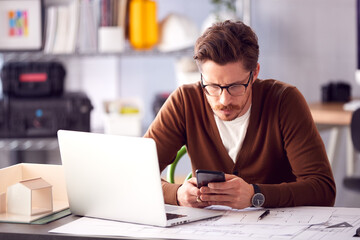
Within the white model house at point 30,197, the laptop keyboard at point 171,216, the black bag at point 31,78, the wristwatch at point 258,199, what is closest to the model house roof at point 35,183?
the white model house at point 30,197

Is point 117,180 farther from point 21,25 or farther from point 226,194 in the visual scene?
point 21,25

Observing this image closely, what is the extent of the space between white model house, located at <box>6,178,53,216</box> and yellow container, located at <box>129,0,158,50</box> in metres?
Answer: 2.00

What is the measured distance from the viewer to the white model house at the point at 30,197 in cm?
159

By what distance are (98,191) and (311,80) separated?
2.94 metres

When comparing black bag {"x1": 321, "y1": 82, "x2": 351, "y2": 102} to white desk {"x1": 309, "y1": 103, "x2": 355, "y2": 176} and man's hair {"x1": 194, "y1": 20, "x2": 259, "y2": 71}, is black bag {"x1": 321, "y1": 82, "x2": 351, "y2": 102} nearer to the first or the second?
white desk {"x1": 309, "y1": 103, "x2": 355, "y2": 176}

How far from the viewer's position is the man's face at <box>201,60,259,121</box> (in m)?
1.84

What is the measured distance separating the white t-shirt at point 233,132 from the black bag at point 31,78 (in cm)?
176

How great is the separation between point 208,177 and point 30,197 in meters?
0.46

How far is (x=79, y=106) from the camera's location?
11.3 feet

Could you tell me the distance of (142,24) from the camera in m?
3.52

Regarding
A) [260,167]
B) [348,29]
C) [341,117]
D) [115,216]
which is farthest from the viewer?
[348,29]

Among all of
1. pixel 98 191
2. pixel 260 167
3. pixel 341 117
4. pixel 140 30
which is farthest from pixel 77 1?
pixel 98 191

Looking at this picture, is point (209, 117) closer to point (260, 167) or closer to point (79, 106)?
point (260, 167)

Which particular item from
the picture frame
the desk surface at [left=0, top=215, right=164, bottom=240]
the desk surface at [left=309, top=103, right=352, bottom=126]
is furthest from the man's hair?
the picture frame
